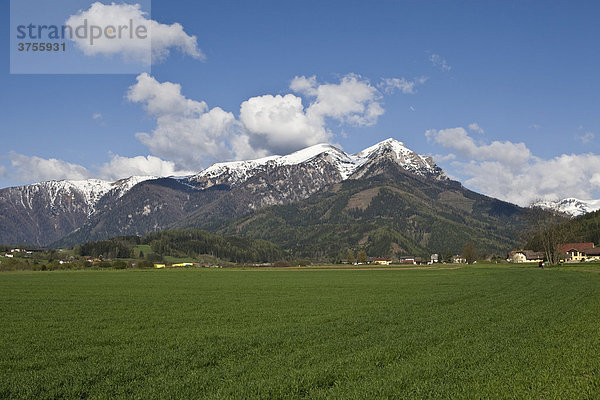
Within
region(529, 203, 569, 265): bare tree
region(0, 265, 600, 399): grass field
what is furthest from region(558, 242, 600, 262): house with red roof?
region(0, 265, 600, 399): grass field

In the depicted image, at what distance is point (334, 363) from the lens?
58.6ft

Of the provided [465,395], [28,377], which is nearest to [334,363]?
[465,395]

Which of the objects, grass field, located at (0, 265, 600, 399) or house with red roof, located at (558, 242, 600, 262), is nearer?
grass field, located at (0, 265, 600, 399)

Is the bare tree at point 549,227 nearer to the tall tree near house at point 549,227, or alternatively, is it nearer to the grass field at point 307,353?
the tall tree near house at point 549,227

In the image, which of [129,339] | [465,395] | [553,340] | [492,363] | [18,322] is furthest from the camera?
[18,322]

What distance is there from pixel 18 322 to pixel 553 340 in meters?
33.8

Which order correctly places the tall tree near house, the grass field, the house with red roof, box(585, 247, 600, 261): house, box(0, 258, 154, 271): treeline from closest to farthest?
the grass field < the tall tree near house < box(0, 258, 154, 271): treeline < box(585, 247, 600, 261): house < the house with red roof

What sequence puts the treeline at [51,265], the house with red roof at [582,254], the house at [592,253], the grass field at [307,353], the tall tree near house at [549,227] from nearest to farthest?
the grass field at [307,353] → the tall tree near house at [549,227] → the treeline at [51,265] → the house at [592,253] → the house with red roof at [582,254]

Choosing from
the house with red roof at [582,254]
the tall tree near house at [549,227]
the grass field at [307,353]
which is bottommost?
the house with red roof at [582,254]

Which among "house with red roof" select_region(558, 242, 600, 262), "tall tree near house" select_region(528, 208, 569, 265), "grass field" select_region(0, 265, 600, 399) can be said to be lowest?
"house with red roof" select_region(558, 242, 600, 262)

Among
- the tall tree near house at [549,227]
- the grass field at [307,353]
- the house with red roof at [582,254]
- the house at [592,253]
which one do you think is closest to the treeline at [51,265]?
the grass field at [307,353]

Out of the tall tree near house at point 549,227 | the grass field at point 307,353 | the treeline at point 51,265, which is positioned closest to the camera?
the grass field at point 307,353

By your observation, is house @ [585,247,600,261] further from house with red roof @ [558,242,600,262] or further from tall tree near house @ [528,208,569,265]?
tall tree near house @ [528,208,569,265]

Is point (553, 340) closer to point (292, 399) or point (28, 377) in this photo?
point (292, 399)
